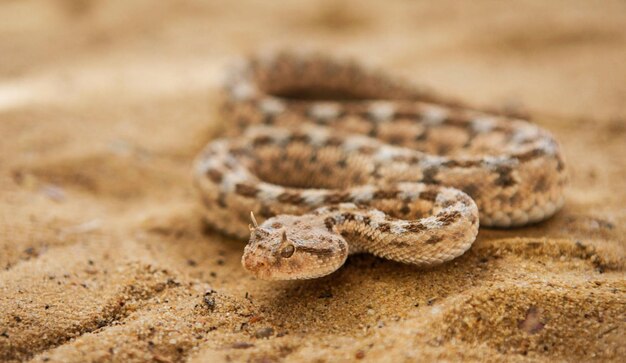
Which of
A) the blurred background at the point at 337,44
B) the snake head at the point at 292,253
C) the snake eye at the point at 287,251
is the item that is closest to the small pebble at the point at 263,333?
the snake head at the point at 292,253

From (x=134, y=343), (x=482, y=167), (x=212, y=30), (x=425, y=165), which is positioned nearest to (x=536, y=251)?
(x=482, y=167)

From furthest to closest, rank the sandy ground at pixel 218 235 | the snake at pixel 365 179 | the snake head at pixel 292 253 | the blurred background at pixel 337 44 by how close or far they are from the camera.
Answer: the blurred background at pixel 337 44, the snake at pixel 365 179, the snake head at pixel 292 253, the sandy ground at pixel 218 235

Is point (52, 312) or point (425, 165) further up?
point (425, 165)

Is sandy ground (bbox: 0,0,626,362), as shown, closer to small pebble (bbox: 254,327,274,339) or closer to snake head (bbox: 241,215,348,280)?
small pebble (bbox: 254,327,274,339)

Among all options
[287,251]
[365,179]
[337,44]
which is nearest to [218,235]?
[365,179]

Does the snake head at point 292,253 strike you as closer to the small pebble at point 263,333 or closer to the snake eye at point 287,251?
the snake eye at point 287,251

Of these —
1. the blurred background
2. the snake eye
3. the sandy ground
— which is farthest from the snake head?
the blurred background

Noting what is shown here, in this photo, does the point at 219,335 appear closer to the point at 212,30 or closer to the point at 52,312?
the point at 52,312
